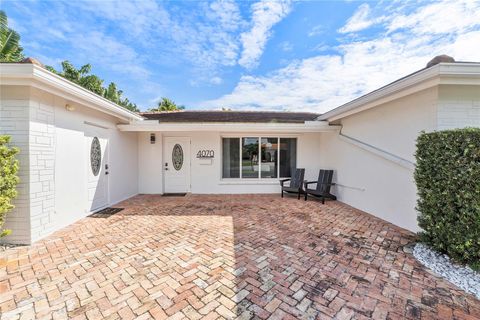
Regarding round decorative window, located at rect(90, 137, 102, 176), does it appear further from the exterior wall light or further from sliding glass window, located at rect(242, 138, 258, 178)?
sliding glass window, located at rect(242, 138, 258, 178)

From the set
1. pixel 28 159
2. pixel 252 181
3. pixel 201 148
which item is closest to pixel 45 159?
pixel 28 159

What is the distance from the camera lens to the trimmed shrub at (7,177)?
11.0 feet

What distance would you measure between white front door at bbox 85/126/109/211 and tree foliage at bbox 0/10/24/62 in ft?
27.0


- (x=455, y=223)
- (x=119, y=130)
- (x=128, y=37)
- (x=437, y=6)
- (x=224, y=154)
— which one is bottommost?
(x=455, y=223)

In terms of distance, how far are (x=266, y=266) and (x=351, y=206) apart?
4.84 metres

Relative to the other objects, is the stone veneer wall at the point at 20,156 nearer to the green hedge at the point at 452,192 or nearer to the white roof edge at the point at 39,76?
the white roof edge at the point at 39,76

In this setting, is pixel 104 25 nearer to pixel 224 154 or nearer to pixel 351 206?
pixel 224 154

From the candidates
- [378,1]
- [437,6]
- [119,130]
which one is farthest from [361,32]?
[119,130]

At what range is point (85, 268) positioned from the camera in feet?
9.70

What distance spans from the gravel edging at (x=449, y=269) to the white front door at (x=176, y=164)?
7.51m

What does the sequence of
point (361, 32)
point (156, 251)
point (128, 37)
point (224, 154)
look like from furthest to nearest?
point (224, 154) → point (128, 37) → point (361, 32) → point (156, 251)

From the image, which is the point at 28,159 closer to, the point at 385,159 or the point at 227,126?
the point at 227,126

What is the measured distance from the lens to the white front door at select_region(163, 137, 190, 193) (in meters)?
8.52

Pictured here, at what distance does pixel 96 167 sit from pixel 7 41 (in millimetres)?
9273
